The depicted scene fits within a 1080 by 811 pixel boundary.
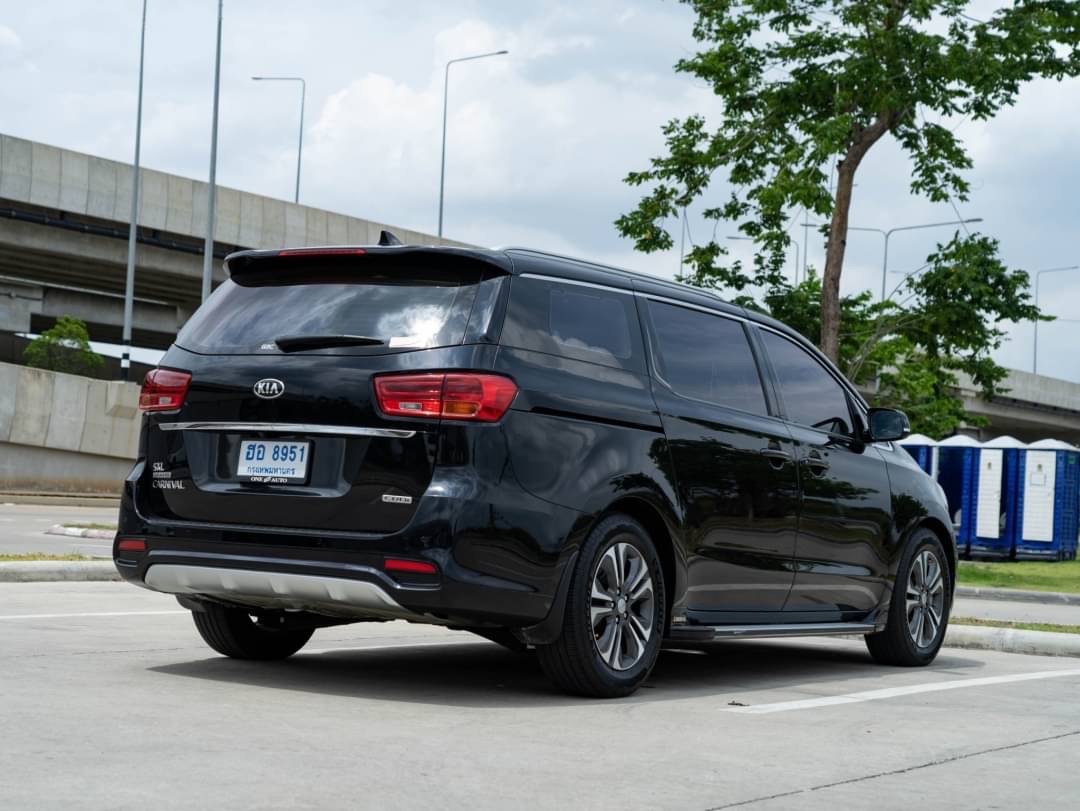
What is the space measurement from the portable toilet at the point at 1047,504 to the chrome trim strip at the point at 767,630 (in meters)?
22.1

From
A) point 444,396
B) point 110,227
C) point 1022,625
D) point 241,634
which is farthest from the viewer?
point 110,227

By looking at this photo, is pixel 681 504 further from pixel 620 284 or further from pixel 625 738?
pixel 625 738

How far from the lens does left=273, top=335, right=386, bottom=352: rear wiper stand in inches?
260

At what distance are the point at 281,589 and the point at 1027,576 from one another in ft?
63.8

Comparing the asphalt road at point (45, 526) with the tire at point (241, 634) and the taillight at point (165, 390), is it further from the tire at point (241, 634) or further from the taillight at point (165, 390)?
the taillight at point (165, 390)

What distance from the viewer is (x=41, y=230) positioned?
44938 millimetres

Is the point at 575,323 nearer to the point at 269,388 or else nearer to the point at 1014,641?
the point at 269,388

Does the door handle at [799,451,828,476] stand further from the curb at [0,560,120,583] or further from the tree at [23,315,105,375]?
the tree at [23,315,105,375]

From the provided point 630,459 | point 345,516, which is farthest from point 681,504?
point 345,516

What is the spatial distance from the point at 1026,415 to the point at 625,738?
8822cm

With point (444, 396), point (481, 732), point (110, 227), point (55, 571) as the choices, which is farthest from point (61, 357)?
point (481, 732)

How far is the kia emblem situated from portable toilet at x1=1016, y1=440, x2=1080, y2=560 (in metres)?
25.4

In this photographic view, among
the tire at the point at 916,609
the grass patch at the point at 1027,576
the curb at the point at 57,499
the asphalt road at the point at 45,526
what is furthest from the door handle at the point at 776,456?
the curb at the point at 57,499

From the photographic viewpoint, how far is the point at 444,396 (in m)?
6.40
